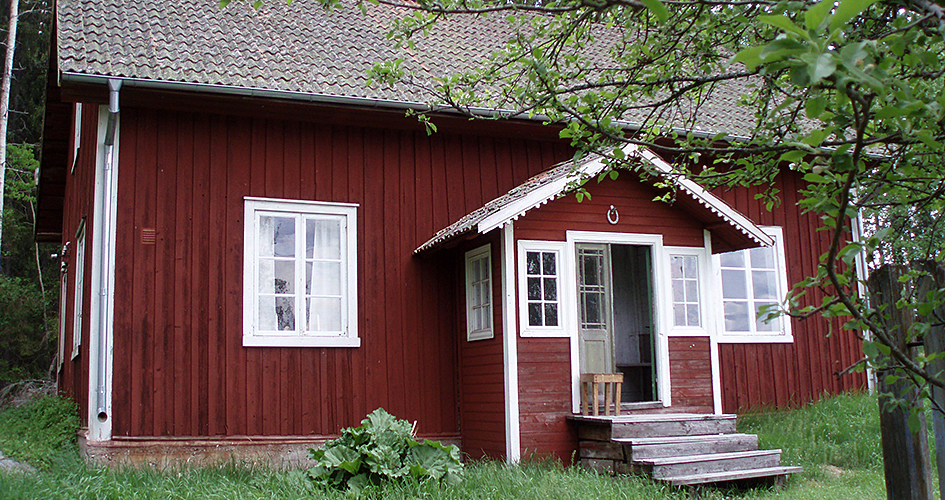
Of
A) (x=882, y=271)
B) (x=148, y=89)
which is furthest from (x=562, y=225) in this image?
(x=882, y=271)

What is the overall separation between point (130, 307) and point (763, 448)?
259 inches

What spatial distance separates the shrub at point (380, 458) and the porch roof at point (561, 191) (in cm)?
220

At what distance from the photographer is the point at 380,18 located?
11.5 meters

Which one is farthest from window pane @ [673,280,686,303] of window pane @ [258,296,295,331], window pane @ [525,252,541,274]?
window pane @ [258,296,295,331]

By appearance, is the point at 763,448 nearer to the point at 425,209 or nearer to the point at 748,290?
the point at 748,290

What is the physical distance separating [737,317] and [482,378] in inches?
147

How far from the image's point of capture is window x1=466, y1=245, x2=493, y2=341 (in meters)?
8.79

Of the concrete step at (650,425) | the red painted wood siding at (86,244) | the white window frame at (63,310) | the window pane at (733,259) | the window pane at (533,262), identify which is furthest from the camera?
the white window frame at (63,310)

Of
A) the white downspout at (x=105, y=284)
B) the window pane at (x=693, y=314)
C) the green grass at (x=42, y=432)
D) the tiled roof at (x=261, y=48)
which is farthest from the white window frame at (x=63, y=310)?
the window pane at (x=693, y=314)

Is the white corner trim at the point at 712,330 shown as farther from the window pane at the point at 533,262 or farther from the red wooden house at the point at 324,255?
the window pane at the point at 533,262

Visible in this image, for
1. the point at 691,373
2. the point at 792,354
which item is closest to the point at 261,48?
the point at 691,373

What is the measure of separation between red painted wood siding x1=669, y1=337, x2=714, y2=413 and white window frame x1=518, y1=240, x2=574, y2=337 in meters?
1.28

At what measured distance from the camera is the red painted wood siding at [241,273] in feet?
26.7

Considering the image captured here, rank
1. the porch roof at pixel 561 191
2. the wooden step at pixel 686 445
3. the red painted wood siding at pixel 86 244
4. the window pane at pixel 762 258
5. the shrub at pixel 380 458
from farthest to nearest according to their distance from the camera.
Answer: the window pane at pixel 762 258 → the red painted wood siding at pixel 86 244 → the porch roof at pixel 561 191 → the wooden step at pixel 686 445 → the shrub at pixel 380 458
